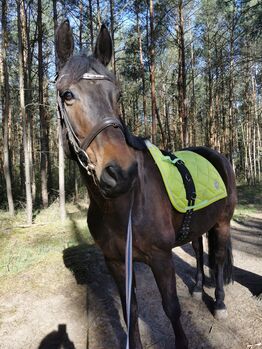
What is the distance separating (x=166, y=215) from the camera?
2225 millimetres

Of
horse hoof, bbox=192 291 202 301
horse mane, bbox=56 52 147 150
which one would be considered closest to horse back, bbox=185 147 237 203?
horse hoof, bbox=192 291 202 301

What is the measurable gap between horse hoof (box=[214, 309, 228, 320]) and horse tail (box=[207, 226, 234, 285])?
491mm

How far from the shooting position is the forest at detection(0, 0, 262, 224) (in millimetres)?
10852

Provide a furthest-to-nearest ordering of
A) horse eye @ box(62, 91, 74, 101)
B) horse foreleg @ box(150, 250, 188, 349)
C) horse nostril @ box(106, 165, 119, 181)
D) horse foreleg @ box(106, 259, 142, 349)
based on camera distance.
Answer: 1. horse foreleg @ box(106, 259, 142, 349)
2. horse foreleg @ box(150, 250, 188, 349)
3. horse eye @ box(62, 91, 74, 101)
4. horse nostril @ box(106, 165, 119, 181)

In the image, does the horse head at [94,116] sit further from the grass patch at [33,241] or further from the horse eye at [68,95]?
the grass patch at [33,241]

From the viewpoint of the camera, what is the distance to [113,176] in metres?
1.54

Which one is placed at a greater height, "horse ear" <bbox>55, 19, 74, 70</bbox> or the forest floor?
"horse ear" <bbox>55, 19, 74, 70</bbox>

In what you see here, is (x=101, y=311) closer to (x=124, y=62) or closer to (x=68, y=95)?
(x=68, y=95)

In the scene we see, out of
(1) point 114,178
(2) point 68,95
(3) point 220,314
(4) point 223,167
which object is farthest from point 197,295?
(2) point 68,95

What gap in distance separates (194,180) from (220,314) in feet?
5.10

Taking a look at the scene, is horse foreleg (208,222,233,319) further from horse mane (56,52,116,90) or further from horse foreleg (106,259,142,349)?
horse mane (56,52,116,90)

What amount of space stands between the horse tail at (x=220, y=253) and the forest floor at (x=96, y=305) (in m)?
0.22

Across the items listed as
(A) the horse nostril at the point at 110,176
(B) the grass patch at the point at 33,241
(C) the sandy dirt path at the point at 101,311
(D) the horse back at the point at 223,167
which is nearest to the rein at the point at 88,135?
(A) the horse nostril at the point at 110,176

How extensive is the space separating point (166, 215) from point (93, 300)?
1.97 metres
